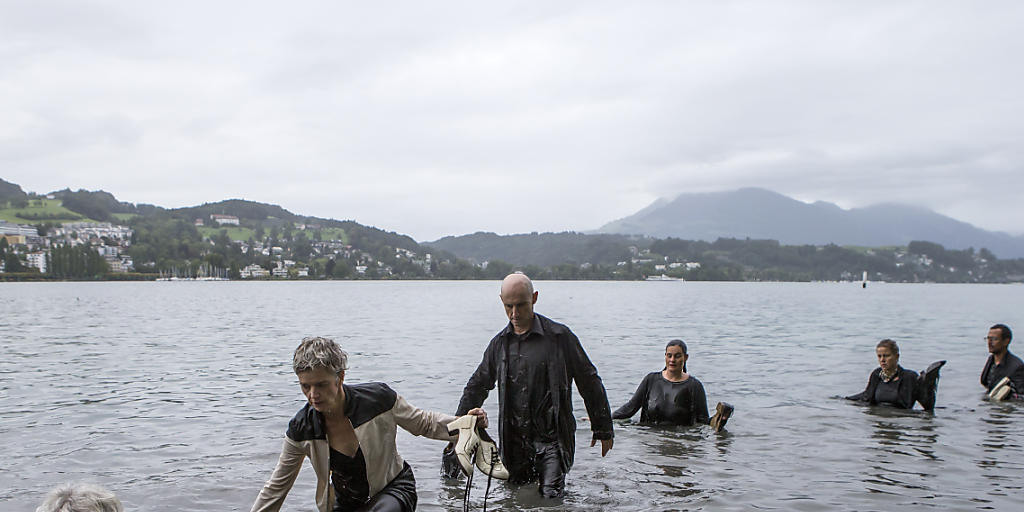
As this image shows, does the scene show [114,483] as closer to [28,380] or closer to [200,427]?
[200,427]

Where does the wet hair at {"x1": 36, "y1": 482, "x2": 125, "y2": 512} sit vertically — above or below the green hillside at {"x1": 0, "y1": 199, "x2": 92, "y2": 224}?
below

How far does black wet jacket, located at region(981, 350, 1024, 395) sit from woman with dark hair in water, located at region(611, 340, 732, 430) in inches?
293

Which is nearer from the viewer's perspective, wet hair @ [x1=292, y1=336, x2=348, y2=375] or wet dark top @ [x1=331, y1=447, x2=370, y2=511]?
wet hair @ [x1=292, y1=336, x2=348, y2=375]

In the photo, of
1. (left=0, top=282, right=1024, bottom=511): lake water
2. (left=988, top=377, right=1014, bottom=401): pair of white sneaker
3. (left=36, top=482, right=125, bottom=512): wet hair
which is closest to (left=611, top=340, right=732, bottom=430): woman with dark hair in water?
(left=0, top=282, right=1024, bottom=511): lake water

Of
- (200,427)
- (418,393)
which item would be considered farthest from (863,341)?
(200,427)

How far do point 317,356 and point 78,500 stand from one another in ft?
5.79

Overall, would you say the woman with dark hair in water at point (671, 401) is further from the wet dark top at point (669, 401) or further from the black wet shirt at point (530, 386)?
the black wet shirt at point (530, 386)

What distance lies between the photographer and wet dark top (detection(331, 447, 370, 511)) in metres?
5.14

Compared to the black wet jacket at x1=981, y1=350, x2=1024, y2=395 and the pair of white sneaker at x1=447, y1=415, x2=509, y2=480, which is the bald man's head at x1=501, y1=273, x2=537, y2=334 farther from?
the black wet jacket at x1=981, y1=350, x2=1024, y2=395

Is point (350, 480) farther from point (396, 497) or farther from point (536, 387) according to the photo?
point (536, 387)

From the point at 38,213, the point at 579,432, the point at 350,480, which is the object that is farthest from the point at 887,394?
the point at 38,213

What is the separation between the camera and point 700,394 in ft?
37.0

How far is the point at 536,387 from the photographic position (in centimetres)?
696

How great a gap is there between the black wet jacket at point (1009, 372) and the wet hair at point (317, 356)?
48.9 feet
